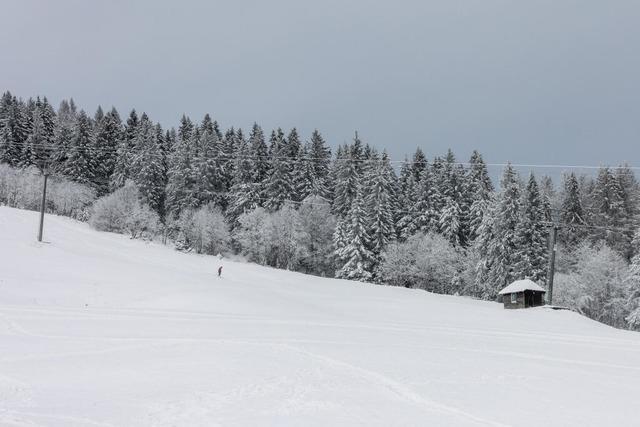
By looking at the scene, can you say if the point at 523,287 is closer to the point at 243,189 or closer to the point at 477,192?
the point at 477,192

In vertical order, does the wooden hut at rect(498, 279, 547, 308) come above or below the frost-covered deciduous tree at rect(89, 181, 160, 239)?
below

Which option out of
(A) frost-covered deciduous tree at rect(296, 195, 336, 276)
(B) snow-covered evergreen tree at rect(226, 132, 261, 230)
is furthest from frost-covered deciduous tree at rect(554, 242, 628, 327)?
(B) snow-covered evergreen tree at rect(226, 132, 261, 230)

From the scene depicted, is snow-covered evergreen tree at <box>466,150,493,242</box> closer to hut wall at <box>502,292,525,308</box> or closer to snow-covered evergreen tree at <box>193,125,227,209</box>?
hut wall at <box>502,292,525,308</box>

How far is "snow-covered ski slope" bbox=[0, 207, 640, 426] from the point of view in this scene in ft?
33.0

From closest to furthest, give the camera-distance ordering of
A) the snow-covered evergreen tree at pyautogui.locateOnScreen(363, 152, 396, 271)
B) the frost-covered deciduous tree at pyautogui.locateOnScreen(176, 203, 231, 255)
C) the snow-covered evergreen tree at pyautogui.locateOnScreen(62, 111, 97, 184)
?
1. the snow-covered evergreen tree at pyautogui.locateOnScreen(363, 152, 396, 271)
2. the frost-covered deciduous tree at pyautogui.locateOnScreen(176, 203, 231, 255)
3. the snow-covered evergreen tree at pyautogui.locateOnScreen(62, 111, 97, 184)

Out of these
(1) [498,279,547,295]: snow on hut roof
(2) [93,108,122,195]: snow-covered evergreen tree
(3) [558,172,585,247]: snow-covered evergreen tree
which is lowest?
(1) [498,279,547,295]: snow on hut roof

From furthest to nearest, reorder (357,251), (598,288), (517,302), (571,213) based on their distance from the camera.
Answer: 1. (571,213)
2. (357,251)
3. (598,288)
4. (517,302)

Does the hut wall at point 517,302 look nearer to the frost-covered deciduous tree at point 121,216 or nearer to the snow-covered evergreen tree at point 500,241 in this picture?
the snow-covered evergreen tree at point 500,241

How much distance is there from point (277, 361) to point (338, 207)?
5895 centimetres

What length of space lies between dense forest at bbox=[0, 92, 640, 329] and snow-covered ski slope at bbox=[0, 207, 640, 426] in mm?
23706

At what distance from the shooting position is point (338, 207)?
73.9 meters

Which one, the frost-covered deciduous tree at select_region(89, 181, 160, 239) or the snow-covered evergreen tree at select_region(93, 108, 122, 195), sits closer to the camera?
the frost-covered deciduous tree at select_region(89, 181, 160, 239)

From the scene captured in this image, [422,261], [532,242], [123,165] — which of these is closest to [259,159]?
[123,165]

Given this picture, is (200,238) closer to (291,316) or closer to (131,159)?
(131,159)
